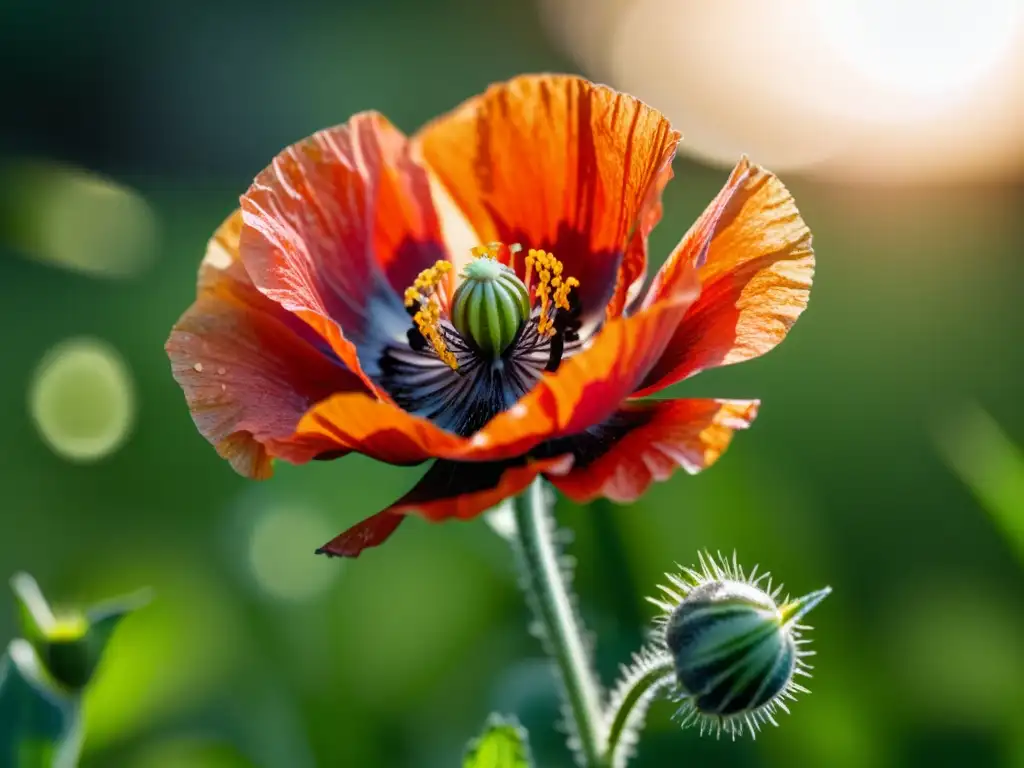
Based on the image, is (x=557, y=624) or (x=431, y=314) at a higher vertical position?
(x=431, y=314)

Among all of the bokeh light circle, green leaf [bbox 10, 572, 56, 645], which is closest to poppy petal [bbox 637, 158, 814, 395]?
green leaf [bbox 10, 572, 56, 645]

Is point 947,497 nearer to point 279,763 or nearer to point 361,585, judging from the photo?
point 361,585

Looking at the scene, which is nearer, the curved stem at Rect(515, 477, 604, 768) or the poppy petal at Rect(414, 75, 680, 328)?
the curved stem at Rect(515, 477, 604, 768)

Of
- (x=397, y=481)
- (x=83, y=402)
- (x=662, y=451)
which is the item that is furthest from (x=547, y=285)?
(x=83, y=402)

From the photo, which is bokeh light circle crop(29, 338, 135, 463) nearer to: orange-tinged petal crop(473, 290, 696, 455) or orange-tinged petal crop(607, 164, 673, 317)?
orange-tinged petal crop(607, 164, 673, 317)

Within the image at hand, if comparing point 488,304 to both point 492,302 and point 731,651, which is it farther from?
point 731,651

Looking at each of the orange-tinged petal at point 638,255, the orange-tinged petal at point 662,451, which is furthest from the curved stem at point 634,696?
the orange-tinged petal at point 638,255

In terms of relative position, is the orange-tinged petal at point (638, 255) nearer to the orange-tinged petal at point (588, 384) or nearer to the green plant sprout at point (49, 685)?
the orange-tinged petal at point (588, 384)
